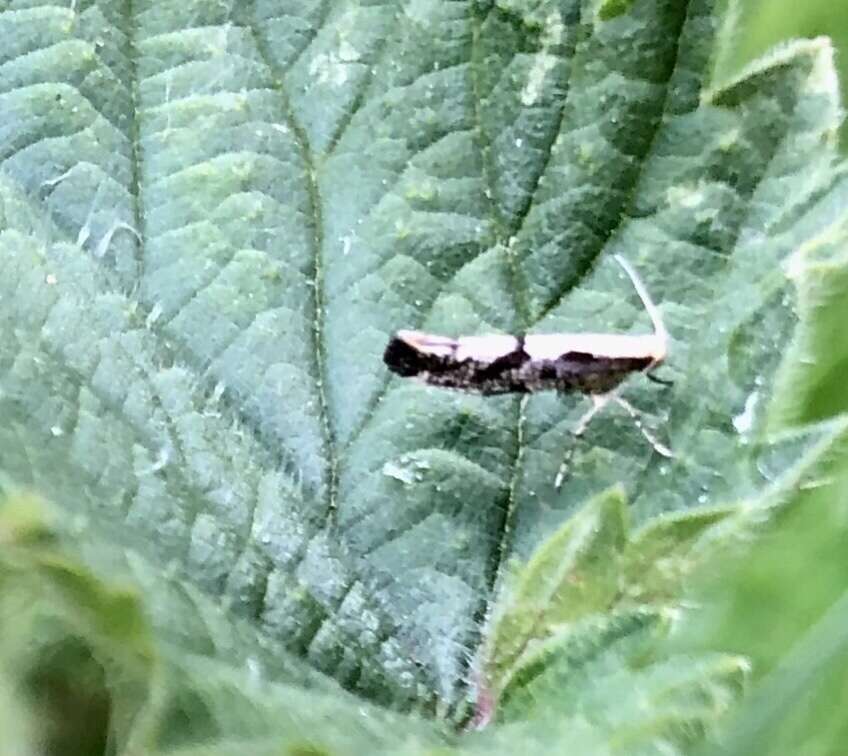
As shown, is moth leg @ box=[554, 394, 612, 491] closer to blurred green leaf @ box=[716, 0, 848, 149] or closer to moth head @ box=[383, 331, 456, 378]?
moth head @ box=[383, 331, 456, 378]

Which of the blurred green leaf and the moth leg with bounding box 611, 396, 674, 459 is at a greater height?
the blurred green leaf

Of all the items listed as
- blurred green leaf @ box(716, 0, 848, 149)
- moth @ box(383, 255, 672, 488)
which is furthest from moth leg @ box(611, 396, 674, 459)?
blurred green leaf @ box(716, 0, 848, 149)

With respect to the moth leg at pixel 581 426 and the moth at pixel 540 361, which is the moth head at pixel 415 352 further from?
the moth leg at pixel 581 426

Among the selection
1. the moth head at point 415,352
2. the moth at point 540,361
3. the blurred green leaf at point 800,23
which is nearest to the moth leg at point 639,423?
the moth at point 540,361

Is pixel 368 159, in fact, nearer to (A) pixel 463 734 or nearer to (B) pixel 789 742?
(A) pixel 463 734

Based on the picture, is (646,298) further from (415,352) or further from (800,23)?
(800,23)

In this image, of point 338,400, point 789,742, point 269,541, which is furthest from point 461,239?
point 789,742

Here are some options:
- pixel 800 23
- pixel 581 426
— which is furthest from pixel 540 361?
pixel 800 23
